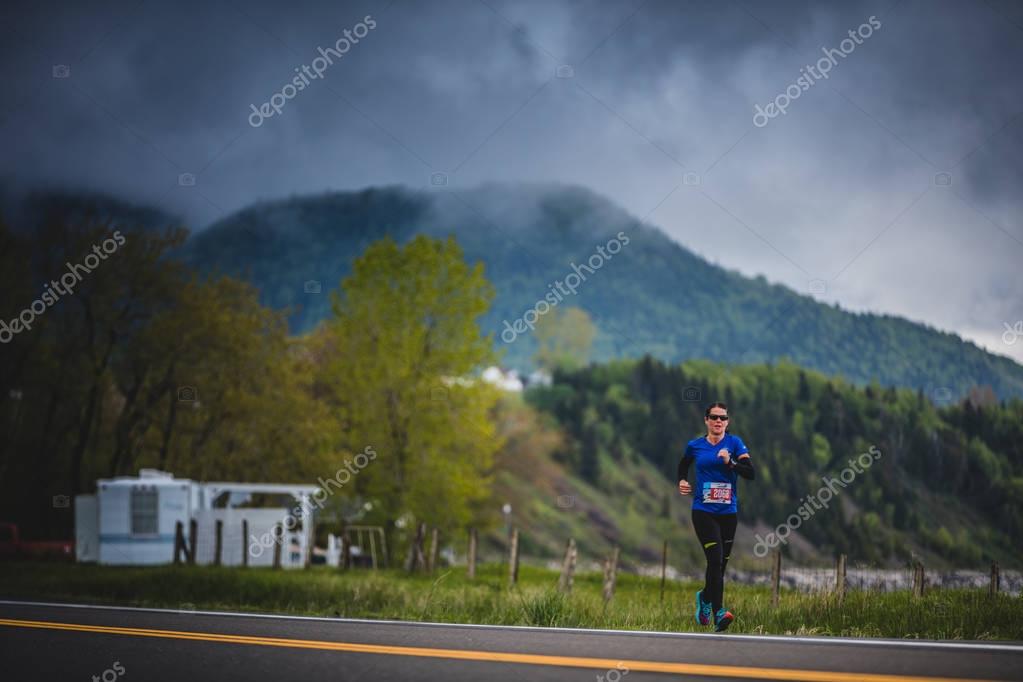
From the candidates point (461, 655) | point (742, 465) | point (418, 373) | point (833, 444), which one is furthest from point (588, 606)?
point (833, 444)

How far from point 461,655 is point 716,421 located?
12.3 feet

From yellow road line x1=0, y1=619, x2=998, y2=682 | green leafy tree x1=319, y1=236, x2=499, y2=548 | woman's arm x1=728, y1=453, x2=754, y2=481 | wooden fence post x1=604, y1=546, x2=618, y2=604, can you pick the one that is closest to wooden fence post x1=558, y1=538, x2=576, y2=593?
wooden fence post x1=604, y1=546, x2=618, y2=604

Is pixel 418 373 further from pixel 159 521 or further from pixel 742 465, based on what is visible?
pixel 742 465

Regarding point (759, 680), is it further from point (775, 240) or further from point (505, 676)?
point (775, 240)

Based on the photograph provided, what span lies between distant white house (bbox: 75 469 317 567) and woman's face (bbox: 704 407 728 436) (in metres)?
25.3

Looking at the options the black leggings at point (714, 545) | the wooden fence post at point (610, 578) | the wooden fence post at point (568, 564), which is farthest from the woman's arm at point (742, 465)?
the wooden fence post at point (568, 564)

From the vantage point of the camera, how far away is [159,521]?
3478cm

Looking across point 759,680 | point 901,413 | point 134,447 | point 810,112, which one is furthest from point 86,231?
point 810,112

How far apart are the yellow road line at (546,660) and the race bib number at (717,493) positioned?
3.28m

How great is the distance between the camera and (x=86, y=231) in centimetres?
4378

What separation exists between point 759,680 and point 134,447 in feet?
152

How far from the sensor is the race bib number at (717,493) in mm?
10594

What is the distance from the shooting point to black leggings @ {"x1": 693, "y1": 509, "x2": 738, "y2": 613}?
1058cm

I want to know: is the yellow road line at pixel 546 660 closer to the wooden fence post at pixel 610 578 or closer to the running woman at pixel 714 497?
the running woman at pixel 714 497
